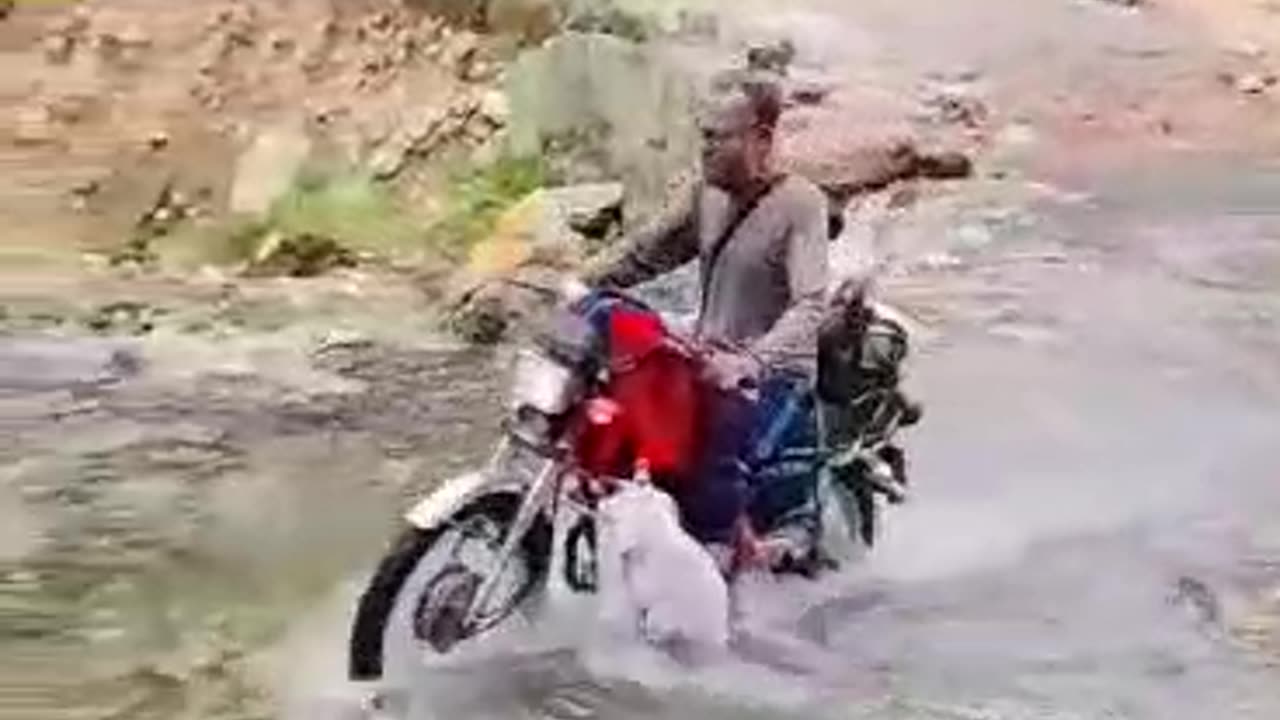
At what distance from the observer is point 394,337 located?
123 centimetres

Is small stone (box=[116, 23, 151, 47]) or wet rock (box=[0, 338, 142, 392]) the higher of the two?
small stone (box=[116, 23, 151, 47])

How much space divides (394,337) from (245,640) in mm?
171

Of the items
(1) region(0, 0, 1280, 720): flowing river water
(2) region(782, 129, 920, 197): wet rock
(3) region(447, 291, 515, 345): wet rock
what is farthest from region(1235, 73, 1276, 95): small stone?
(3) region(447, 291, 515, 345): wet rock

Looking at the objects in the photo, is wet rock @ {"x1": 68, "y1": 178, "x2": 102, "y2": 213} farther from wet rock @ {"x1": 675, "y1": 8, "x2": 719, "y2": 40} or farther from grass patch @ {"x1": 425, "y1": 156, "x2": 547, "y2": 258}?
wet rock @ {"x1": 675, "y1": 8, "x2": 719, "y2": 40}

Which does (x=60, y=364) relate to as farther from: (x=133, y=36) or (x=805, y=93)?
(x=805, y=93)

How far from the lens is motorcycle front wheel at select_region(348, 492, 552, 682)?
3.95 ft

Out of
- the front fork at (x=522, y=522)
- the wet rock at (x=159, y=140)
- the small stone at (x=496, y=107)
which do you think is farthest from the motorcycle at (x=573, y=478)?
the wet rock at (x=159, y=140)

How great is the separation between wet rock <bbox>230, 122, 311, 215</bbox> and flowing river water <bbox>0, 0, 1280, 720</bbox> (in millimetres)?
65

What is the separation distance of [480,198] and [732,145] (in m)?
0.13

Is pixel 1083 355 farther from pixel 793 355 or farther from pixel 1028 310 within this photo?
pixel 793 355

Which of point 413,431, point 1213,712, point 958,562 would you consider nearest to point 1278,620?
point 1213,712

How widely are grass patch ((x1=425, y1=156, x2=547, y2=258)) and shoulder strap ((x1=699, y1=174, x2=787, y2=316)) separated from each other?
95 mm

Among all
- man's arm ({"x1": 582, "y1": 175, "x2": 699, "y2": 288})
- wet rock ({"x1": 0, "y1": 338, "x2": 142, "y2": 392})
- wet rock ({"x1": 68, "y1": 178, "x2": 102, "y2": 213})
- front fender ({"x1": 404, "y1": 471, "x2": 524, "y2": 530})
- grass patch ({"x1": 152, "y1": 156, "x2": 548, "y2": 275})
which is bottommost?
front fender ({"x1": 404, "y1": 471, "x2": 524, "y2": 530})

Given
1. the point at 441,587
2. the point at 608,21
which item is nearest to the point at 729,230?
the point at 608,21
